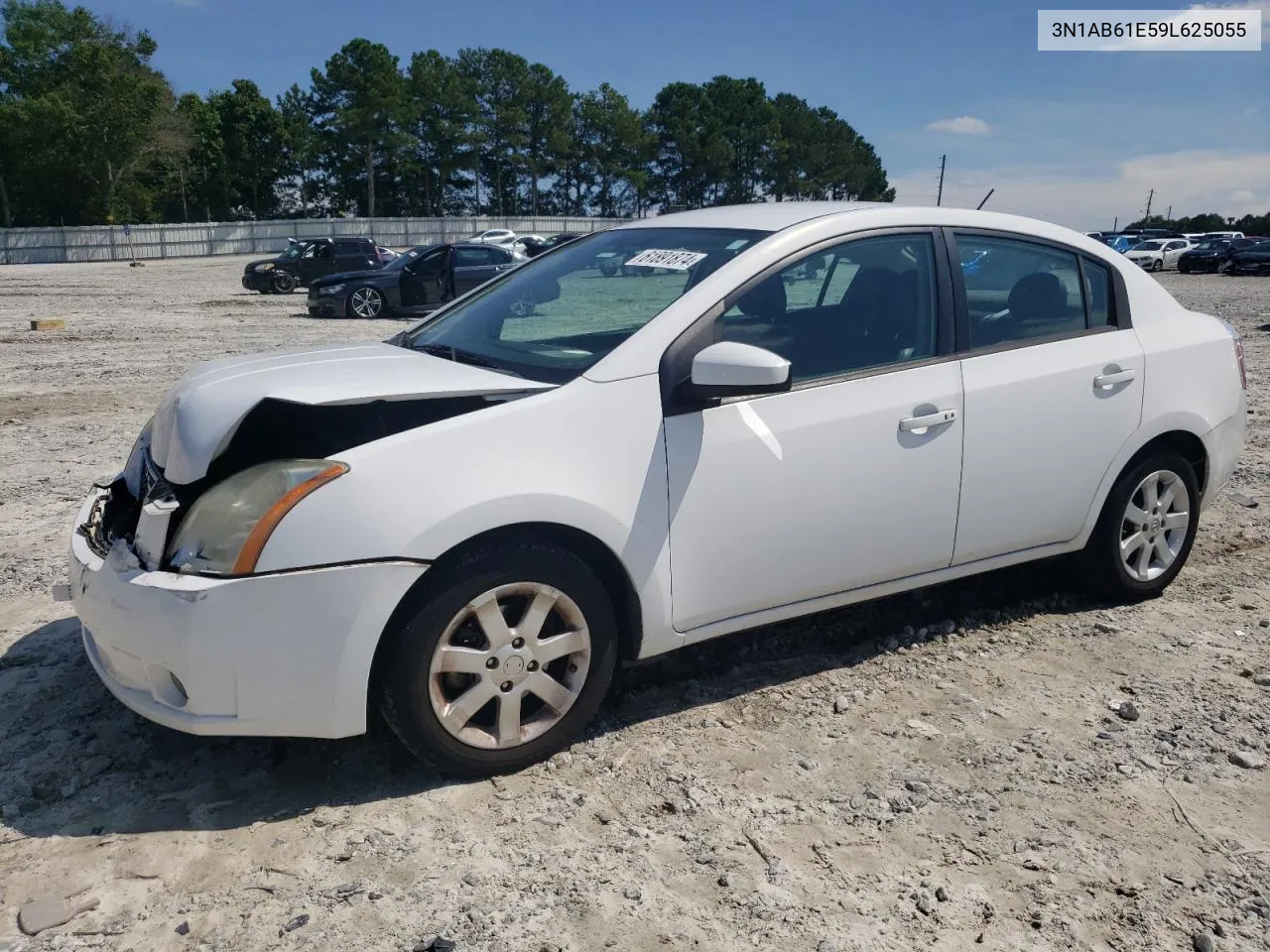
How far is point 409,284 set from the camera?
20.3m

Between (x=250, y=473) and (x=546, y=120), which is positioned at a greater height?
(x=546, y=120)

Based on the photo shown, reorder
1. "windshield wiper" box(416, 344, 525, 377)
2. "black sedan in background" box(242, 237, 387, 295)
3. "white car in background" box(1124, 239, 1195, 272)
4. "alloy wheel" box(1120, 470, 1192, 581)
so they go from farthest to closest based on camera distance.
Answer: "white car in background" box(1124, 239, 1195, 272)
"black sedan in background" box(242, 237, 387, 295)
"alloy wheel" box(1120, 470, 1192, 581)
"windshield wiper" box(416, 344, 525, 377)

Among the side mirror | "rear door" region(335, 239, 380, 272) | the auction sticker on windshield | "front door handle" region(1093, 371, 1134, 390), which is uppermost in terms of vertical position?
"rear door" region(335, 239, 380, 272)

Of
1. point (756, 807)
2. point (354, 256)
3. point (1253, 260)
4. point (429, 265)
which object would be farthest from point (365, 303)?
point (1253, 260)

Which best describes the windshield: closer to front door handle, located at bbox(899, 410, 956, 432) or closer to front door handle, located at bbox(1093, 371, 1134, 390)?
front door handle, located at bbox(899, 410, 956, 432)

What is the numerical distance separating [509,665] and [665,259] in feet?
5.17

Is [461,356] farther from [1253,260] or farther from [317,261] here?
[1253,260]

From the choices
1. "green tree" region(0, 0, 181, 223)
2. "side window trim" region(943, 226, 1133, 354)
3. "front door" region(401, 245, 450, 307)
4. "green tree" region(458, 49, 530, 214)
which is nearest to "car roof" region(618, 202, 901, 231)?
"side window trim" region(943, 226, 1133, 354)

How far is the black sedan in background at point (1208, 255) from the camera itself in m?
43.1

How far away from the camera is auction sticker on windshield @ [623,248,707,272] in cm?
369

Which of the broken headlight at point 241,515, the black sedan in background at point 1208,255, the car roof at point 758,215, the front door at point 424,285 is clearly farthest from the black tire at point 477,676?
the black sedan in background at point 1208,255

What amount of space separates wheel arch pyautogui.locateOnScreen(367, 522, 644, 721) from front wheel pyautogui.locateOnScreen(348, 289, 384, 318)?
17750 millimetres

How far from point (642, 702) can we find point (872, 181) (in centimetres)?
15627

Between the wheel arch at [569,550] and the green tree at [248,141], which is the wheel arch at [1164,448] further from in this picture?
the green tree at [248,141]
